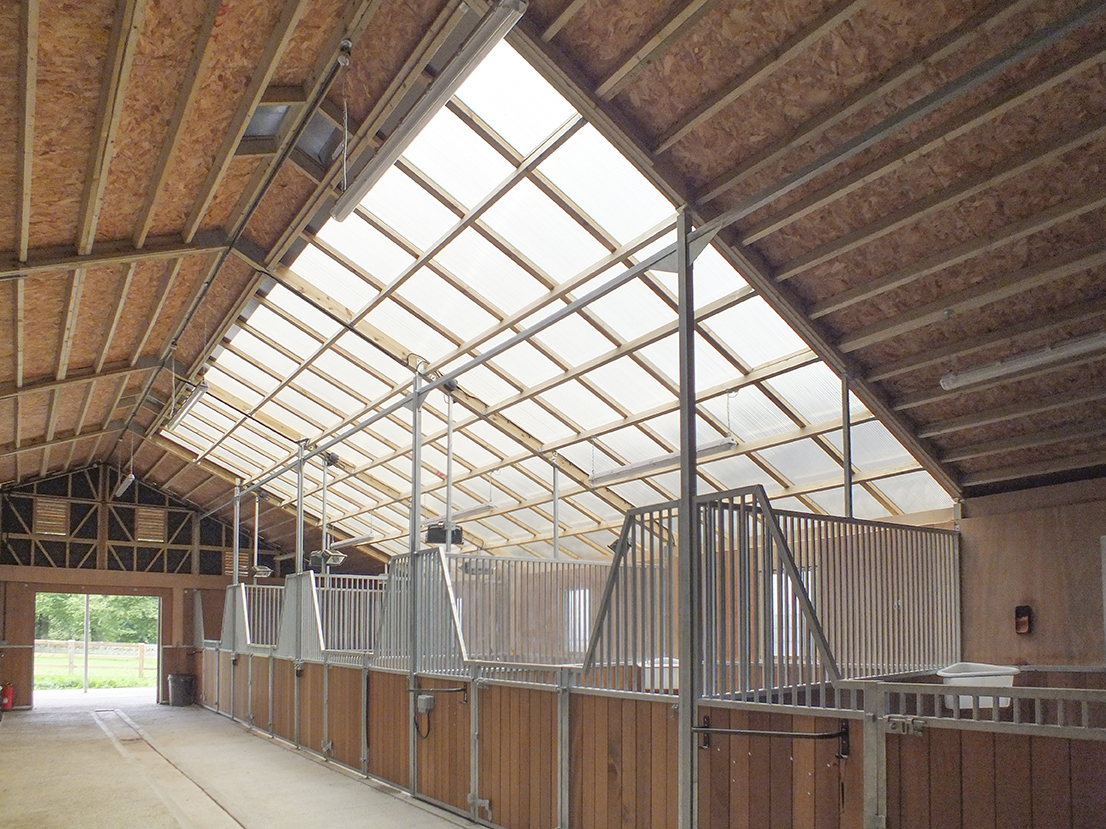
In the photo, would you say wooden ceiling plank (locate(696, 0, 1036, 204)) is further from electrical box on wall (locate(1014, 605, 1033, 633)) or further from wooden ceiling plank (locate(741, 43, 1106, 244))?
electrical box on wall (locate(1014, 605, 1033, 633))

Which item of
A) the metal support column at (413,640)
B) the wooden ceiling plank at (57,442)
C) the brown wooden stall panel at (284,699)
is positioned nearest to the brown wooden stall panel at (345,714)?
the metal support column at (413,640)

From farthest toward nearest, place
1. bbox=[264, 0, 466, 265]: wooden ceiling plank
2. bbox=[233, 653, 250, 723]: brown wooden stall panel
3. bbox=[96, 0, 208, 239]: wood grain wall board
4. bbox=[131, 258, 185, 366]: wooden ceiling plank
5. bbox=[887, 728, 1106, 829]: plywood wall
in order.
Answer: bbox=[233, 653, 250, 723]: brown wooden stall panel → bbox=[131, 258, 185, 366]: wooden ceiling plank → bbox=[264, 0, 466, 265]: wooden ceiling plank → bbox=[96, 0, 208, 239]: wood grain wall board → bbox=[887, 728, 1106, 829]: plywood wall

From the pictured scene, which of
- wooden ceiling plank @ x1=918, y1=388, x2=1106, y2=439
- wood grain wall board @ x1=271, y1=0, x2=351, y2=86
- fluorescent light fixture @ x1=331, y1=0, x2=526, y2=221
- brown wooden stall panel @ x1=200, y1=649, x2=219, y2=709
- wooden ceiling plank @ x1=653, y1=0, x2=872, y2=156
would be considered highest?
wood grain wall board @ x1=271, y1=0, x2=351, y2=86

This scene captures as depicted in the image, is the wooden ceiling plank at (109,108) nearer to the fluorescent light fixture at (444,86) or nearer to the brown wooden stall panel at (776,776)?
the fluorescent light fixture at (444,86)

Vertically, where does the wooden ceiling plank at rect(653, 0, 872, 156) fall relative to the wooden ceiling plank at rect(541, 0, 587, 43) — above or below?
below

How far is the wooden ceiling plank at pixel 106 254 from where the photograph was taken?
647 centimetres

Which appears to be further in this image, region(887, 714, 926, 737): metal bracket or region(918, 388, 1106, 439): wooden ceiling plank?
region(918, 388, 1106, 439): wooden ceiling plank

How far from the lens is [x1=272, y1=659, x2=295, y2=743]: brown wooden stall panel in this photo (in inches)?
401

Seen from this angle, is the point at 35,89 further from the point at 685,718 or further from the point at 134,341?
the point at 134,341

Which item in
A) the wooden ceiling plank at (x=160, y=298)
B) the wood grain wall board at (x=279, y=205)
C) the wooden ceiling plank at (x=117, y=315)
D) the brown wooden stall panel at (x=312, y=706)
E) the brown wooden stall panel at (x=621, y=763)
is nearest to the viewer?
the brown wooden stall panel at (x=621, y=763)

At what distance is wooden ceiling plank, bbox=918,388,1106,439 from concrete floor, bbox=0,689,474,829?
4266 mm

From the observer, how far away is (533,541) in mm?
13742

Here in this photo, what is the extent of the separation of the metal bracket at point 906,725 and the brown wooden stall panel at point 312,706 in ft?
22.4

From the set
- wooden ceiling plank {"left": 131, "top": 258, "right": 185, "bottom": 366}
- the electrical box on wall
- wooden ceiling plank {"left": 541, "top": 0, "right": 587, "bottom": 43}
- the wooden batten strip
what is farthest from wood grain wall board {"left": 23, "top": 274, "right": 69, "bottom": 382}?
the electrical box on wall
